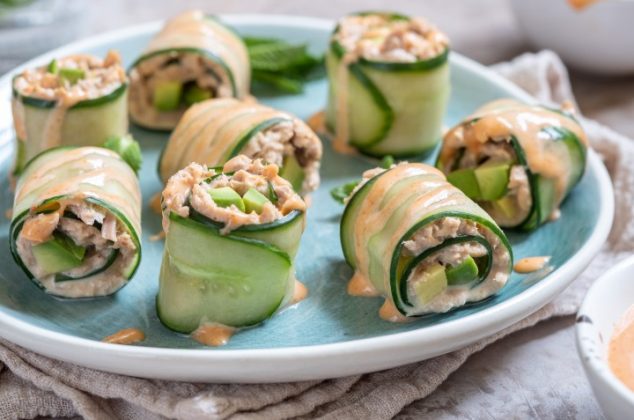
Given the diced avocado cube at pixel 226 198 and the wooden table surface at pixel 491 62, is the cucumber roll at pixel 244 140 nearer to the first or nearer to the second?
the diced avocado cube at pixel 226 198

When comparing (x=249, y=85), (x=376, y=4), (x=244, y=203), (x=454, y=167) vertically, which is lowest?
(x=376, y=4)

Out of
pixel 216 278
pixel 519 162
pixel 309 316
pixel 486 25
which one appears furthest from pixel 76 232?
pixel 486 25

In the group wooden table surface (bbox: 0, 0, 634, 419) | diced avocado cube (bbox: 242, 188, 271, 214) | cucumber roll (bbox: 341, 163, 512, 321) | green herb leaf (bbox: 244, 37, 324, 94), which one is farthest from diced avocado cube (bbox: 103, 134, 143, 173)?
wooden table surface (bbox: 0, 0, 634, 419)

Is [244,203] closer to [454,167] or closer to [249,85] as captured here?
[454,167]

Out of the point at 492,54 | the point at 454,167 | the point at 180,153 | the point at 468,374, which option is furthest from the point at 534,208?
the point at 492,54

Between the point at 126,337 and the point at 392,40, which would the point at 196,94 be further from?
the point at 126,337

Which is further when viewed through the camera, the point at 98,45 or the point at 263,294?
the point at 98,45
